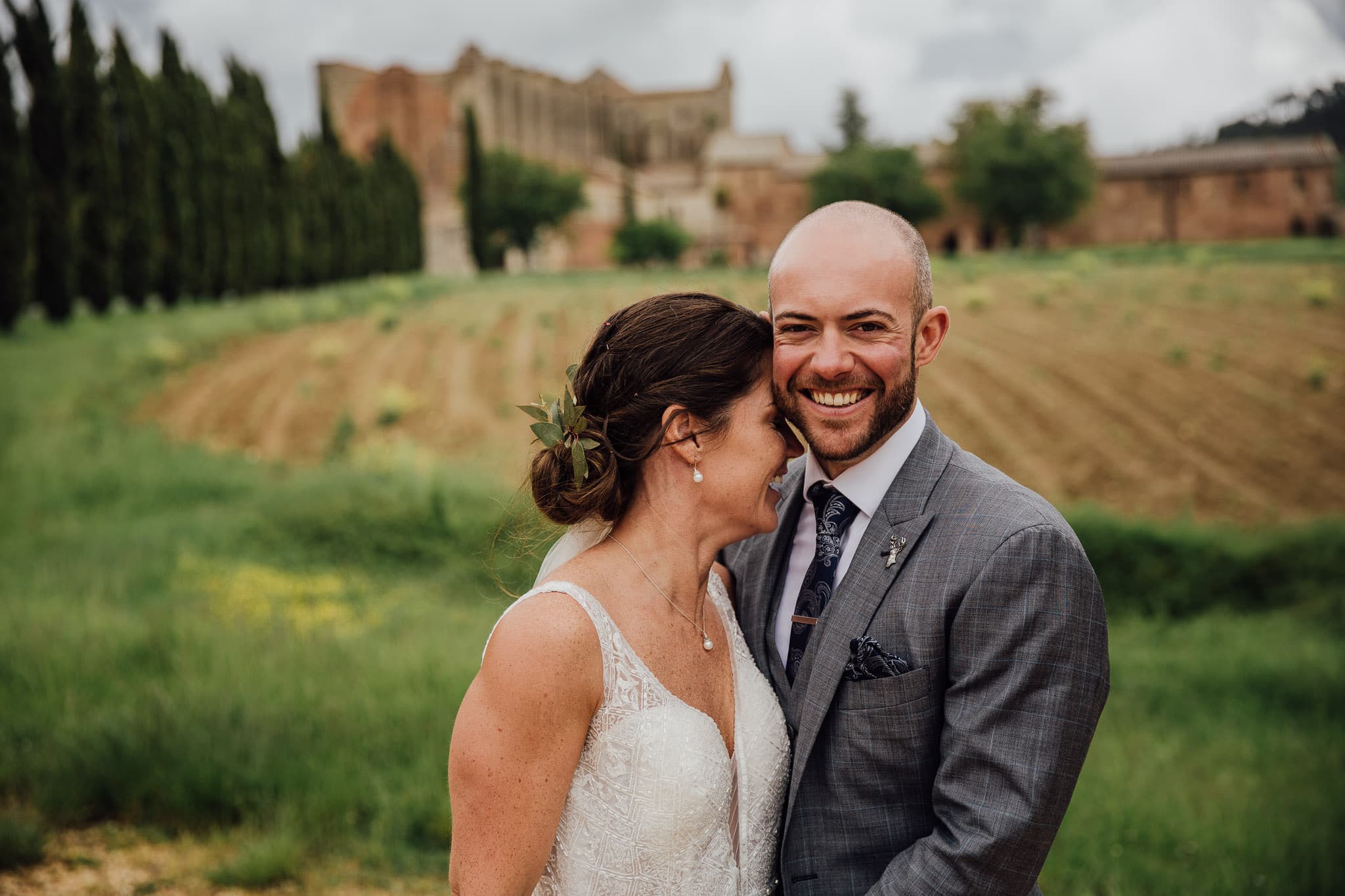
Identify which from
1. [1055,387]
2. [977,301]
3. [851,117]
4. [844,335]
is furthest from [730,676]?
[851,117]

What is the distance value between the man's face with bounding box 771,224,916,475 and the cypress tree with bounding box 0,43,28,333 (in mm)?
18266

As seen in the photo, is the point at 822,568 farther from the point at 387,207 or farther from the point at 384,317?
the point at 387,207

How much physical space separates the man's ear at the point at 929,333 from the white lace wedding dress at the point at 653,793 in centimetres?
87

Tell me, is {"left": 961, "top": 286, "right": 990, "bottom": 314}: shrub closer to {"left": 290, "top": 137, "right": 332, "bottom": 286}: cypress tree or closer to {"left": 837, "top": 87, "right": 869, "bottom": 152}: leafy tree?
{"left": 290, "top": 137, "right": 332, "bottom": 286}: cypress tree

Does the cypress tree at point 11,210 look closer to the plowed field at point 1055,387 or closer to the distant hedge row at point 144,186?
the distant hedge row at point 144,186

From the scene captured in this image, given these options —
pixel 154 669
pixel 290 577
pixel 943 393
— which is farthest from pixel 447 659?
pixel 943 393

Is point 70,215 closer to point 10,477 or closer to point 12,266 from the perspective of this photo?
point 12,266

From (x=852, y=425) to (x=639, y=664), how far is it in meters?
0.67

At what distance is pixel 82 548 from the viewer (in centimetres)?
895

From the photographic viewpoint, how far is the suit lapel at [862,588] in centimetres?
204

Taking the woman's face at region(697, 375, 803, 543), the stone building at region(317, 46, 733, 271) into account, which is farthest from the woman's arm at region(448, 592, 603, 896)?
the stone building at region(317, 46, 733, 271)

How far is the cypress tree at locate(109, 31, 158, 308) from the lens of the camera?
20016mm

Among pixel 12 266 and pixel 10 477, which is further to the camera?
pixel 12 266

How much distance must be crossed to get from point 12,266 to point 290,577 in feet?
38.9
